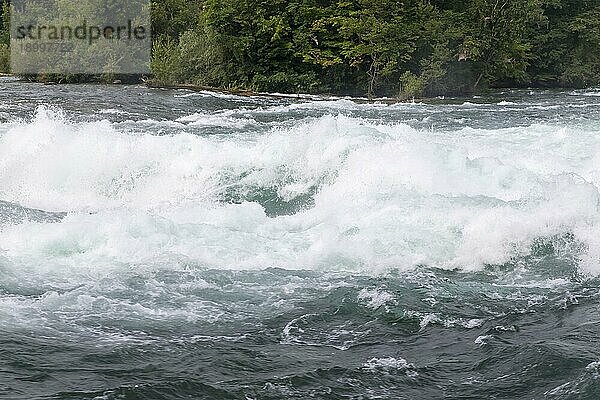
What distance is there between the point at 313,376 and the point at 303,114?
1550cm

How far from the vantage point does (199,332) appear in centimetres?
678

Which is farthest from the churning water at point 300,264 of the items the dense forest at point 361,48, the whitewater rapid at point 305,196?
the dense forest at point 361,48

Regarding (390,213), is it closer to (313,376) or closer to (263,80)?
(313,376)

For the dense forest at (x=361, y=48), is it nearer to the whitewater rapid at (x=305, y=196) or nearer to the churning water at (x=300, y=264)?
the whitewater rapid at (x=305, y=196)

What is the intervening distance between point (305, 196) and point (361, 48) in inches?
591

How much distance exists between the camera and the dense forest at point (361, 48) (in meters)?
26.1

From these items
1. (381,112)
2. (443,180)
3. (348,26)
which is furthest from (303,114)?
(443,180)

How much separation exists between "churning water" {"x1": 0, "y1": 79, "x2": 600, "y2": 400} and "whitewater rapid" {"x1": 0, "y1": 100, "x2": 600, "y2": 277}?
0.03 metres

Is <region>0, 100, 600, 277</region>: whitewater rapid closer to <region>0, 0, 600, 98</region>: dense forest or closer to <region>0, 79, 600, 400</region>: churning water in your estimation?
<region>0, 79, 600, 400</region>: churning water

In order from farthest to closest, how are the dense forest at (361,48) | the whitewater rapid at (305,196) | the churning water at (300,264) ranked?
1. the dense forest at (361,48)
2. the whitewater rapid at (305,196)
3. the churning water at (300,264)

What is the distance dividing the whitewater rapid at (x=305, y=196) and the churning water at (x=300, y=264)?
0.11 ft

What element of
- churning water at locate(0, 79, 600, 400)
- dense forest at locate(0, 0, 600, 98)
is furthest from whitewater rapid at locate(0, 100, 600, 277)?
dense forest at locate(0, 0, 600, 98)

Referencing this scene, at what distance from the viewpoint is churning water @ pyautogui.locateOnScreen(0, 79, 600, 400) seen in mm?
6016

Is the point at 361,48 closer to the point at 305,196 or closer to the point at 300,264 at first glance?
the point at 305,196
